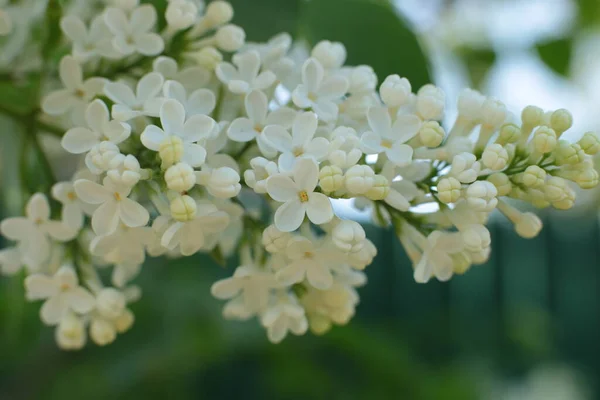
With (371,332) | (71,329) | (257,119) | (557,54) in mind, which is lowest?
(371,332)

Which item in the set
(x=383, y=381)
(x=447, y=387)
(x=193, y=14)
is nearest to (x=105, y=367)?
(x=383, y=381)

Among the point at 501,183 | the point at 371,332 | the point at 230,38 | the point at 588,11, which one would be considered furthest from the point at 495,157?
the point at 371,332

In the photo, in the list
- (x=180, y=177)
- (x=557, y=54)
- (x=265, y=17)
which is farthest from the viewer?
(x=557, y=54)

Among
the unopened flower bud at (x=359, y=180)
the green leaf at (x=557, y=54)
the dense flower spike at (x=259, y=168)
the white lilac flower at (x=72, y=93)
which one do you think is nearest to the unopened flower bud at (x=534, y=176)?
the dense flower spike at (x=259, y=168)

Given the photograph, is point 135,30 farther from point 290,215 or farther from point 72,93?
point 290,215

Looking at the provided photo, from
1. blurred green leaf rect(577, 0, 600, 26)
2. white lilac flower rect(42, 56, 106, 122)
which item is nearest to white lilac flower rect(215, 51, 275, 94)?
white lilac flower rect(42, 56, 106, 122)

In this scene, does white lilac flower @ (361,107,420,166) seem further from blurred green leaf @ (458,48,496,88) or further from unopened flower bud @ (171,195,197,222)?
blurred green leaf @ (458,48,496,88)

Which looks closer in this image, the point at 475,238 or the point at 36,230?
the point at 475,238
